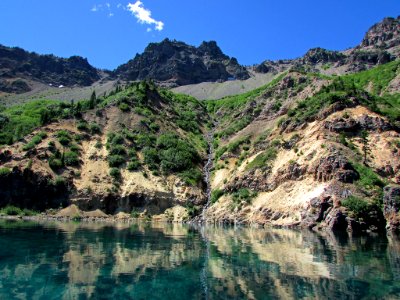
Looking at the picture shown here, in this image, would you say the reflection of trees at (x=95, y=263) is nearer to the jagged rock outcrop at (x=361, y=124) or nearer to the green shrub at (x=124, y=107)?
the jagged rock outcrop at (x=361, y=124)

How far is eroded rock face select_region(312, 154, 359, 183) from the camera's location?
161 feet

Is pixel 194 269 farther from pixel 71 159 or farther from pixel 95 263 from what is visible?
pixel 71 159

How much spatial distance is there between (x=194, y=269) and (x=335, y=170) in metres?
34.4

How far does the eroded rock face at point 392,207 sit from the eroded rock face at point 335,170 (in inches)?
222

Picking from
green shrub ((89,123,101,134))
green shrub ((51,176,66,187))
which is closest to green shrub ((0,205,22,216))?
green shrub ((51,176,66,187))

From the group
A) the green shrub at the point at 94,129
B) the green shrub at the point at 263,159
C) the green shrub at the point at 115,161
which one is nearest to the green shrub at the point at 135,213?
the green shrub at the point at 115,161

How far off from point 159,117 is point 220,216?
134ft

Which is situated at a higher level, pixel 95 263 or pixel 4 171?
pixel 4 171

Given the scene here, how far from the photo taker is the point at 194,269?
21125mm

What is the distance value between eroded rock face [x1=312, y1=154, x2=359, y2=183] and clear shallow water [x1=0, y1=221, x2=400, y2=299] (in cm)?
1658

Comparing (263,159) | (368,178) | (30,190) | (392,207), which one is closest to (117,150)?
(30,190)

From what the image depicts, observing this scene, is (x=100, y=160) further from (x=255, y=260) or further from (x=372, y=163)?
(x=255, y=260)

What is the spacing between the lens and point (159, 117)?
307ft

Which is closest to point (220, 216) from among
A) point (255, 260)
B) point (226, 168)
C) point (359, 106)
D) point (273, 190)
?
point (273, 190)
